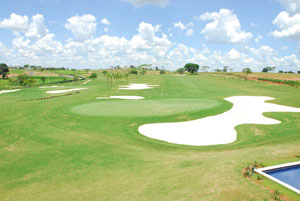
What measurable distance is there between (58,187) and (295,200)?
9.22m

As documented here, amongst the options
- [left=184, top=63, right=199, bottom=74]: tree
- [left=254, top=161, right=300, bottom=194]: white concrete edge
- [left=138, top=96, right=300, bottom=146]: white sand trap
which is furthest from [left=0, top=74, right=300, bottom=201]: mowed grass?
[left=184, top=63, right=199, bottom=74]: tree

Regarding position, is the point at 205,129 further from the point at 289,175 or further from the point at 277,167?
the point at 289,175

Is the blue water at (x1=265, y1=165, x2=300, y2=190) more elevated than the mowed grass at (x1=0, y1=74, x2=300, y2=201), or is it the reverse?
the blue water at (x1=265, y1=165, x2=300, y2=190)

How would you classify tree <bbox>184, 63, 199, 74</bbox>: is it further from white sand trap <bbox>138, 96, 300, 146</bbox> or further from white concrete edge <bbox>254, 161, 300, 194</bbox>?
white concrete edge <bbox>254, 161, 300, 194</bbox>

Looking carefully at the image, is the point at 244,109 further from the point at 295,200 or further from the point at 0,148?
the point at 0,148

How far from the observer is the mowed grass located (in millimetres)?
7559

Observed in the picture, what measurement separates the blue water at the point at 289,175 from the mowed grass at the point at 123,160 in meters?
0.94

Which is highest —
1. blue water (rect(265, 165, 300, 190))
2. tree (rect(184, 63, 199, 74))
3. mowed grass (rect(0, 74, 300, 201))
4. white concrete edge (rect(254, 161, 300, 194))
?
tree (rect(184, 63, 199, 74))

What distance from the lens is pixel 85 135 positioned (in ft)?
56.7

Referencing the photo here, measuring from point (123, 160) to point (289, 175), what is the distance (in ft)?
28.2

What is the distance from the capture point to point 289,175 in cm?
837

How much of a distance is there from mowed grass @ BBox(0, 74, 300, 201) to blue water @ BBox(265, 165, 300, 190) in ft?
3.07

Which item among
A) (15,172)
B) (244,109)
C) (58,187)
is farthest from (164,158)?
(244,109)

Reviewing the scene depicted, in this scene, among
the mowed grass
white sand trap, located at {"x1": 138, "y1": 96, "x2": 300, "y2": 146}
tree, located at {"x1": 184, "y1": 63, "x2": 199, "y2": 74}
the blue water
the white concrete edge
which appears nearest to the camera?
the white concrete edge
